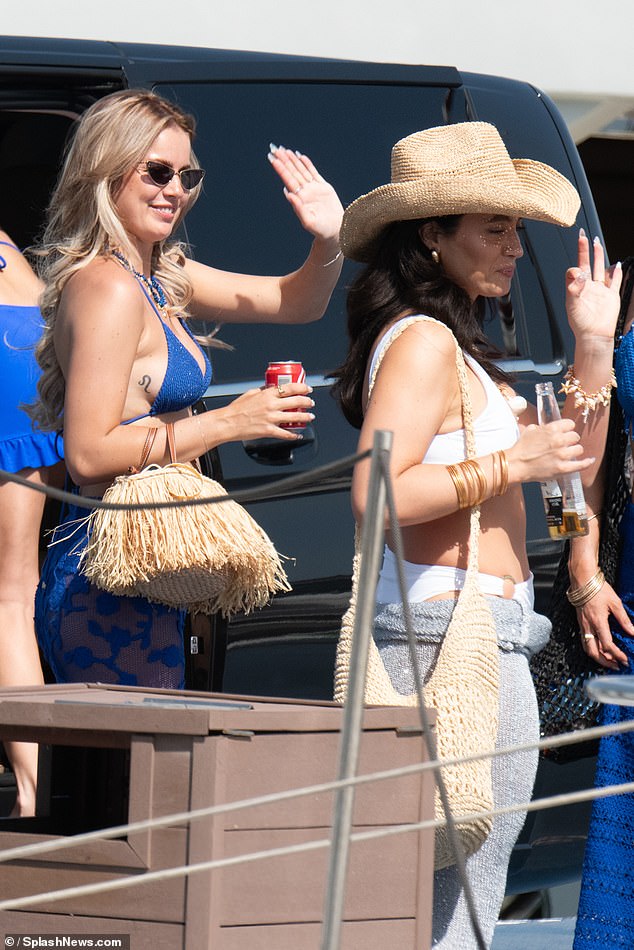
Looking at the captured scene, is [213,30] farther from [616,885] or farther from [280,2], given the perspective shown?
[616,885]

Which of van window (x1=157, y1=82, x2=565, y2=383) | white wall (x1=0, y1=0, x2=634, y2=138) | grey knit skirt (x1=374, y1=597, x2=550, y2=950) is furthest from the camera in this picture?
white wall (x1=0, y1=0, x2=634, y2=138)

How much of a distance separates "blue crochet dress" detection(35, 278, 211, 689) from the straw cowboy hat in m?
0.44

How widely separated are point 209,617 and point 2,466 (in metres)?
0.60

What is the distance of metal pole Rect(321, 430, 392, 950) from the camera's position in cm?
147

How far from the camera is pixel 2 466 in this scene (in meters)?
3.31

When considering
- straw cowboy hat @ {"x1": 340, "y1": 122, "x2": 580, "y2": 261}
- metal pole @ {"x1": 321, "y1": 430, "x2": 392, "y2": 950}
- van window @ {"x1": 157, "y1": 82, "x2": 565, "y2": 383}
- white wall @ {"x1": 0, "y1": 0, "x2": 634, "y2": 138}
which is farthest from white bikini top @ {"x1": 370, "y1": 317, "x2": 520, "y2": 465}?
white wall @ {"x1": 0, "y1": 0, "x2": 634, "y2": 138}

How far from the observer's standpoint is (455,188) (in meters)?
2.64

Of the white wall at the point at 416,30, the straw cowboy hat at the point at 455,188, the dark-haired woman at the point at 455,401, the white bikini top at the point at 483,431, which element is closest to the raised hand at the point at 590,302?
the dark-haired woman at the point at 455,401

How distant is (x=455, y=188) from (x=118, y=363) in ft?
2.32

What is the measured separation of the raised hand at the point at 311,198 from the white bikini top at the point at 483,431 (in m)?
0.73

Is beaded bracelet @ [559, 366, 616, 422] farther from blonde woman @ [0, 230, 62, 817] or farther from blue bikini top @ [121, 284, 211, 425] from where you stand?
blonde woman @ [0, 230, 62, 817]

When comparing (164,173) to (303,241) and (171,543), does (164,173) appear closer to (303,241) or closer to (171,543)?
(303,241)

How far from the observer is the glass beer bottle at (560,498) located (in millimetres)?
2703

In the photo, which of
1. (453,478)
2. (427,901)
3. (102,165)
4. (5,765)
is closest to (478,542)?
(453,478)
